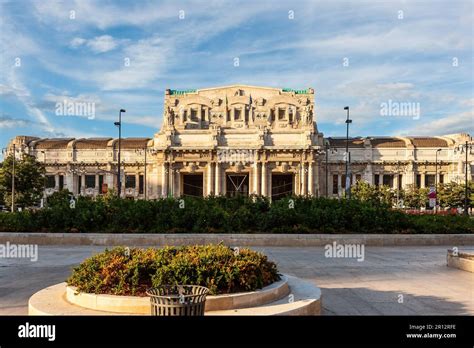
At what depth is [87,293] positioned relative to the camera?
23.9ft

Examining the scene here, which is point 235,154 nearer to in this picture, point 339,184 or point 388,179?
point 339,184

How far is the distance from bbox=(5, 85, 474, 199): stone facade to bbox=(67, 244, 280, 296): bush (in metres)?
65.1

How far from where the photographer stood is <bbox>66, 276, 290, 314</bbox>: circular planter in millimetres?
6859

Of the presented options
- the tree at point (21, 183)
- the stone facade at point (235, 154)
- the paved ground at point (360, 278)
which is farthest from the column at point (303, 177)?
the paved ground at point (360, 278)

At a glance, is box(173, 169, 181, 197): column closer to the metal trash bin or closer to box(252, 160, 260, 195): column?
box(252, 160, 260, 195): column

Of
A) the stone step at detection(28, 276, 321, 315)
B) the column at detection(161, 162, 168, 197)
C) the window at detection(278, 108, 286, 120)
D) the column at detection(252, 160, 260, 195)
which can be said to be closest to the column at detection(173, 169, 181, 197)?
the column at detection(161, 162, 168, 197)

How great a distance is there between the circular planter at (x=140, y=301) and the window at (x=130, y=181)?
255 ft

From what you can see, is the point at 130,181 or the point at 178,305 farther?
the point at 130,181

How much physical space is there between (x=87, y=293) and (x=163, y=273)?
1265 mm

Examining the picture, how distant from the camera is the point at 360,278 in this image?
38.5 feet

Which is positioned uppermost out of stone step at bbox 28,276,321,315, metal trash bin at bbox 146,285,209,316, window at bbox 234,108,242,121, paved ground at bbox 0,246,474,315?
window at bbox 234,108,242,121

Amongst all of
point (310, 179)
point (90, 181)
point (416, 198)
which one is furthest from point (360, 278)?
point (90, 181)

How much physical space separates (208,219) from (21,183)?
36.3 m
